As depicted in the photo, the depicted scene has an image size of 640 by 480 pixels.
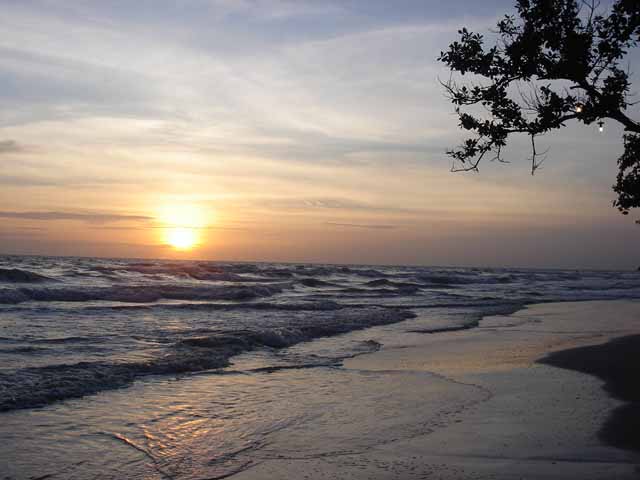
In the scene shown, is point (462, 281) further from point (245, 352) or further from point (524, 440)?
point (524, 440)

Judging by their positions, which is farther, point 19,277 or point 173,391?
point 19,277

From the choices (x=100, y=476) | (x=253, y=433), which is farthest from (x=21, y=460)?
(x=253, y=433)

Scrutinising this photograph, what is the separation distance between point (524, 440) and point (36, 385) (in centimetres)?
677

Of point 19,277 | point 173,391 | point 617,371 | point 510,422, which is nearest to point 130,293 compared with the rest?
→ point 19,277

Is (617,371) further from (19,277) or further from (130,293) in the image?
(19,277)

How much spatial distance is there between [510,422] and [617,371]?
16.0 feet

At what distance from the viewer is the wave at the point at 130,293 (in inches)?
1035

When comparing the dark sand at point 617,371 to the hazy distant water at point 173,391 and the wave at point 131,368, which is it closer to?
the hazy distant water at point 173,391

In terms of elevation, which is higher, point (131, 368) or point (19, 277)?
point (131, 368)

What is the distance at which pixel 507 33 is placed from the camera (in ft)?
26.0

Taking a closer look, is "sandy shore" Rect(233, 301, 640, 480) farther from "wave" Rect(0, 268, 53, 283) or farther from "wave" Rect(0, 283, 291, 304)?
"wave" Rect(0, 268, 53, 283)

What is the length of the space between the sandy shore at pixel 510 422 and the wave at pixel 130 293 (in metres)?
18.4

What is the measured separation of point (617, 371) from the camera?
10.5m

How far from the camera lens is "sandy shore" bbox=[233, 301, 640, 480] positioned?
5.16 meters
